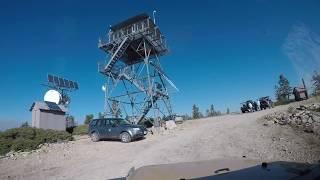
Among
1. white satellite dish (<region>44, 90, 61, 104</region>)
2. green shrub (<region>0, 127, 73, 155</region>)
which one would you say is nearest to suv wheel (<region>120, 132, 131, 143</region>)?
green shrub (<region>0, 127, 73, 155</region>)

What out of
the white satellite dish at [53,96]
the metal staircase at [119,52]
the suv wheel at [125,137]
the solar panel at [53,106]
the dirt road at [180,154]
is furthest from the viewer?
the white satellite dish at [53,96]

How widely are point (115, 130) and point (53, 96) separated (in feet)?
57.8

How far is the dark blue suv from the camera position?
19.1 m

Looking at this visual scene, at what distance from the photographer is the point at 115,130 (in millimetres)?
19688

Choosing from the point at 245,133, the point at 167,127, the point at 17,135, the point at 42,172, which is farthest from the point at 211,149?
the point at 17,135

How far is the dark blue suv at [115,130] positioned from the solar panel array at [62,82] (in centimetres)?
1716

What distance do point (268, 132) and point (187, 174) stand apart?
Result: 1198 cm

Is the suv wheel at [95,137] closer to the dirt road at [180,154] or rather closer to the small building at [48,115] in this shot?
the dirt road at [180,154]

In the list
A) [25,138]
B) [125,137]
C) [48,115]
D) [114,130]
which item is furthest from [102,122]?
[48,115]

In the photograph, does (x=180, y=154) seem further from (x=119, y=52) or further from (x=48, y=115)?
(x=48, y=115)

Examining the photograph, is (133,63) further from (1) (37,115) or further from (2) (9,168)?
(2) (9,168)

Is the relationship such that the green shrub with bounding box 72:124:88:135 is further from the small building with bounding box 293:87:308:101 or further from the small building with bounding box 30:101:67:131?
the small building with bounding box 293:87:308:101

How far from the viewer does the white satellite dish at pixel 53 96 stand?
33688 mm

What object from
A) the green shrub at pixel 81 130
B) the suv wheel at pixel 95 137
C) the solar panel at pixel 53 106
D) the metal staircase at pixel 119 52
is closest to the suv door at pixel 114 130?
the suv wheel at pixel 95 137
